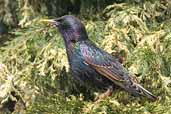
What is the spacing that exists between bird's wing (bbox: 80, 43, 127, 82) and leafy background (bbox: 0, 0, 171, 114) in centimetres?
16

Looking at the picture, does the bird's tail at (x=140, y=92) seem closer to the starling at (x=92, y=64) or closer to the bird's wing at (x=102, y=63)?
the starling at (x=92, y=64)

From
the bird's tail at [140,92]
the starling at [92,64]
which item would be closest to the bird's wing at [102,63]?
the starling at [92,64]

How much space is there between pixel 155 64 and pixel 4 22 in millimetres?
2031

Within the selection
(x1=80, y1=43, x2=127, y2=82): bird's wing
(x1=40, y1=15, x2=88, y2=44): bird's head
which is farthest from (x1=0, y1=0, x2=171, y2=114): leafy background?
(x1=40, y1=15, x2=88, y2=44): bird's head

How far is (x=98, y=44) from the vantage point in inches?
204

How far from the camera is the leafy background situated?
4746 mm

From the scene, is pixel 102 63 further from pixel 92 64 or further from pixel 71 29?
pixel 71 29

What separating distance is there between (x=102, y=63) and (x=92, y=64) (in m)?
0.07

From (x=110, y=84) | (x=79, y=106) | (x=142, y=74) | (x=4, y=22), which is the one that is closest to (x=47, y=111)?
(x=79, y=106)

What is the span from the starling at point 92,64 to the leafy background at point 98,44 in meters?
0.11

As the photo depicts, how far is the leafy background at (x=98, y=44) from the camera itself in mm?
4746

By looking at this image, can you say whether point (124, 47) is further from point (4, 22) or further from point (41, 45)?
point (4, 22)

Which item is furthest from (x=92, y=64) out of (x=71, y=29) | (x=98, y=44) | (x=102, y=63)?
(x=98, y=44)

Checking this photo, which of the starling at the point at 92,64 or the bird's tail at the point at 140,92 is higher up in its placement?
the starling at the point at 92,64
